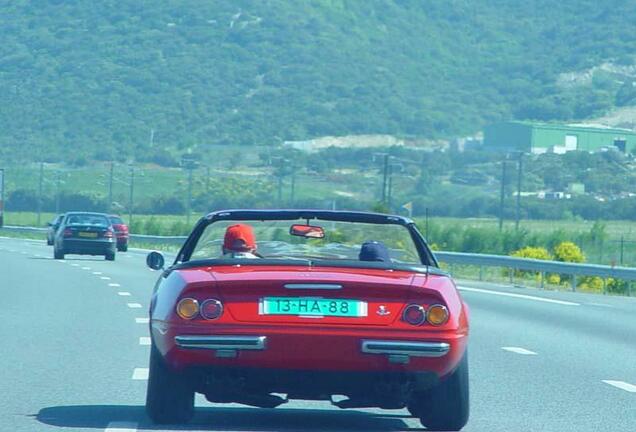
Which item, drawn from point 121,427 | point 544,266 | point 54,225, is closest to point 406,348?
point 121,427

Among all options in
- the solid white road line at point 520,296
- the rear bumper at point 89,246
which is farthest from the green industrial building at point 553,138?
the solid white road line at point 520,296

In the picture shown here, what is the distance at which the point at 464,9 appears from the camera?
566 ft

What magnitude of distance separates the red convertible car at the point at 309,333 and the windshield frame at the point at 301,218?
485 millimetres

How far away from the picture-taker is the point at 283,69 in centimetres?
15400

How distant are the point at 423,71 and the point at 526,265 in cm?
12247

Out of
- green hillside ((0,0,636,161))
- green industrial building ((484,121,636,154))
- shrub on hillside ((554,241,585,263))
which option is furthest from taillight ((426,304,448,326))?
green hillside ((0,0,636,161))

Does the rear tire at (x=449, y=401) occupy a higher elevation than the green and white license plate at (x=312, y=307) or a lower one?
lower

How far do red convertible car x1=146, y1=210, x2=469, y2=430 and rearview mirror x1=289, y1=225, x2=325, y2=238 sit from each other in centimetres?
26

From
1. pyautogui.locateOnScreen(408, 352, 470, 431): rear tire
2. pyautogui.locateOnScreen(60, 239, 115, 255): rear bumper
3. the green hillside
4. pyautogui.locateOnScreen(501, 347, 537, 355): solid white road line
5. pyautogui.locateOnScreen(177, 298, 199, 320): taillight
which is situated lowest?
pyautogui.locateOnScreen(60, 239, 115, 255): rear bumper

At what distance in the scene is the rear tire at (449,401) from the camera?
32.3ft

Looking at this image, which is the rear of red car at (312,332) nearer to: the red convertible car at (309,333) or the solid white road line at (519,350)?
the red convertible car at (309,333)

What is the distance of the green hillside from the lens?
139 meters

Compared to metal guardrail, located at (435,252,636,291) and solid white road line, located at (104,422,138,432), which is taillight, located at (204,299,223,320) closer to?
solid white road line, located at (104,422,138,432)

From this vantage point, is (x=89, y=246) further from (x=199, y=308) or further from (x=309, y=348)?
(x=309, y=348)
